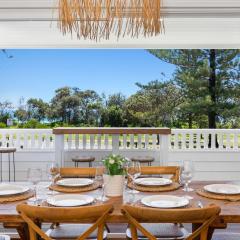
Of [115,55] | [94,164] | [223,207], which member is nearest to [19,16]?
[94,164]

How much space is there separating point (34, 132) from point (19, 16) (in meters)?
2.27

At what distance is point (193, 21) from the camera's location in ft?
17.9

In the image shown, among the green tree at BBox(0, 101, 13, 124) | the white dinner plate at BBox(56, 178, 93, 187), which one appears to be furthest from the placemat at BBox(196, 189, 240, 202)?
the green tree at BBox(0, 101, 13, 124)

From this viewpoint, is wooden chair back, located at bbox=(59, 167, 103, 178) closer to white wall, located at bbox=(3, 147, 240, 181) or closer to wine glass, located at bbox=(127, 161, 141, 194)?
wine glass, located at bbox=(127, 161, 141, 194)

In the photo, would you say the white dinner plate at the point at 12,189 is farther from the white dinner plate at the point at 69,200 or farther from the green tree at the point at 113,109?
the green tree at the point at 113,109

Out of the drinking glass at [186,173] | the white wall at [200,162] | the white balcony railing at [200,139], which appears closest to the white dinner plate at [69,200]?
the drinking glass at [186,173]

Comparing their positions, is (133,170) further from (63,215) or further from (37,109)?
(37,109)

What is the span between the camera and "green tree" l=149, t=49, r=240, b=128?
1038cm

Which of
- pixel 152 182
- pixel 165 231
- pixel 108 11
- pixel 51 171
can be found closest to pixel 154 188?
pixel 152 182

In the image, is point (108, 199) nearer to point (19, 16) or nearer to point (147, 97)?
point (19, 16)

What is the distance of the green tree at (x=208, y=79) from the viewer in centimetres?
1038

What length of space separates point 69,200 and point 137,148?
10.3ft

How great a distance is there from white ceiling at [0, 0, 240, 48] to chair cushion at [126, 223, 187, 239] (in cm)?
273

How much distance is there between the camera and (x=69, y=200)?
2.46 metres
